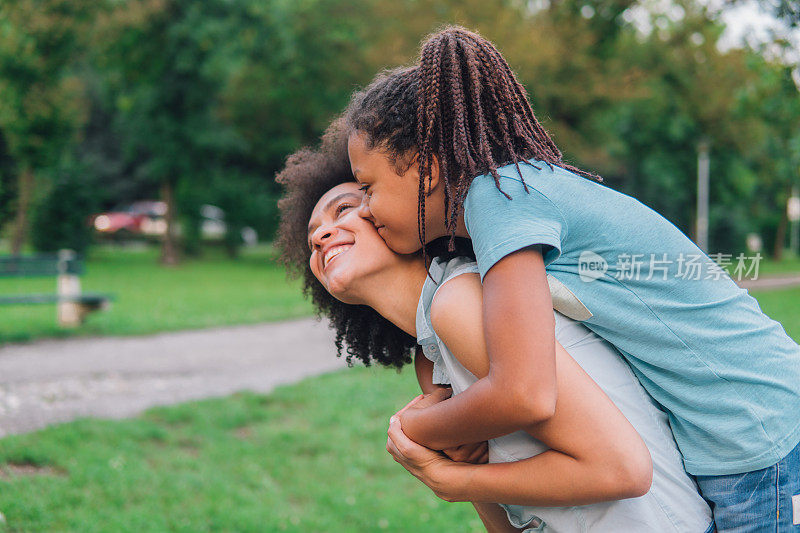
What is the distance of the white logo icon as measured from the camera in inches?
62.6

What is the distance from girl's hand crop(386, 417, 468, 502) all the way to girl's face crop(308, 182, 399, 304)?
40 centimetres

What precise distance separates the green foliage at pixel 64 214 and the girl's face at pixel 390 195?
78.7 feet

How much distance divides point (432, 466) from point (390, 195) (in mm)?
649

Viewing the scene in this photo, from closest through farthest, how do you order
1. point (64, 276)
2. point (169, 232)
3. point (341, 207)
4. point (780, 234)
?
point (341, 207)
point (64, 276)
point (169, 232)
point (780, 234)

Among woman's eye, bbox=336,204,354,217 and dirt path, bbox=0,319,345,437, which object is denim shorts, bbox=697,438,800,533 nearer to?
woman's eye, bbox=336,204,354,217

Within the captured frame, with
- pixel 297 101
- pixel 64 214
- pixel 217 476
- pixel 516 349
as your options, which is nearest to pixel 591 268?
pixel 516 349

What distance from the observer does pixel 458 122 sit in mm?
1653

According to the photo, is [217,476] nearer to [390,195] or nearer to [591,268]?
[390,195]

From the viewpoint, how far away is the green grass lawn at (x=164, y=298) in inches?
448

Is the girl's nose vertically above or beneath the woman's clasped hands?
above

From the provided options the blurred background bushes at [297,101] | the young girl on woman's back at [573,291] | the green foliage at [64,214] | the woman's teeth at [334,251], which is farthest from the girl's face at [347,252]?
the green foliage at [64,214]

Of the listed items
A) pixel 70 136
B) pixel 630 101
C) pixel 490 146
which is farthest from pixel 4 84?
pixel 630 101

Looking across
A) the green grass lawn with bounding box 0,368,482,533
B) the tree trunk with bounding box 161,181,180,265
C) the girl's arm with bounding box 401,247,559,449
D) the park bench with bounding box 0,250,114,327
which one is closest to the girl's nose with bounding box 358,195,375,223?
the girl's arm with bounding box 401,247,559,449

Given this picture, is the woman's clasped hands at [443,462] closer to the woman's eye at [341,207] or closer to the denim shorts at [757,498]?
the denim shorts at [757,498]
